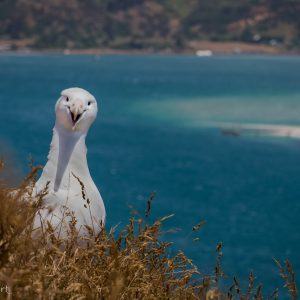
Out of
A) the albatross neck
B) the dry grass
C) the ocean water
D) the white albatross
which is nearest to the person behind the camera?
the dry grass

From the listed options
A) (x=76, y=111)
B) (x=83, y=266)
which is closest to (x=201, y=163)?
(x=76, y=111)

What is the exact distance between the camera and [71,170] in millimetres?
4844

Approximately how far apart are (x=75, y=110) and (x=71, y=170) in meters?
0.34

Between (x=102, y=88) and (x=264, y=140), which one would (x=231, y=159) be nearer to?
(x=264, y=140)

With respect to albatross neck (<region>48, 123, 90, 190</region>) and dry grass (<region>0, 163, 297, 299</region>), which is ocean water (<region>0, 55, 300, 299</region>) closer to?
dry grass (<region>0, 163, 297, 299</region>)

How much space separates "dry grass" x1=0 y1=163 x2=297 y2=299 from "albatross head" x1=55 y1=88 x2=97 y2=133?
0.73 m

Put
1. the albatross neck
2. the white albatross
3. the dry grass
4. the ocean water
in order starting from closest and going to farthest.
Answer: the dry grass
the white albatross
the albatross neck
the ocean water

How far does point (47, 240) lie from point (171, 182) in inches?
1850

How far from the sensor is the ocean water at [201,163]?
35.3m

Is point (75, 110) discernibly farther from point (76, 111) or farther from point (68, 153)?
point (68, 153)

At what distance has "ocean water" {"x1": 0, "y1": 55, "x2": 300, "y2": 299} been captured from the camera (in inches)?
1390

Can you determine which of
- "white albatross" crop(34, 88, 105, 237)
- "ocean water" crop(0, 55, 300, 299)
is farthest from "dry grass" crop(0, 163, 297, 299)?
"ocean water" crop(0, 55, 300, 299)

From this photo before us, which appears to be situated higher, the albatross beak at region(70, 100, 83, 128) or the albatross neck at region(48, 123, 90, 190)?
the albatross beak at region(70, 100, 83, 128)

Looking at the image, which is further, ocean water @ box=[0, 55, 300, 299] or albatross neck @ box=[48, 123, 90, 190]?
ocean water @ box=[0, 55, 300, 299]
